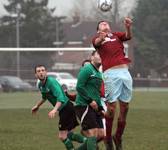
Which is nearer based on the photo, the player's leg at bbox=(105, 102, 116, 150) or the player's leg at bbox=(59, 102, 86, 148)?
the player's leg at bbox=(105, 102, 116, 150)

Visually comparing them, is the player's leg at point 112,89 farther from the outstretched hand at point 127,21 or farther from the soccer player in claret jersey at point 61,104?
the outstretched hand at point 127,21

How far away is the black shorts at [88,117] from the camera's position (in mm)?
11227

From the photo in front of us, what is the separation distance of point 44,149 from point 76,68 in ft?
167

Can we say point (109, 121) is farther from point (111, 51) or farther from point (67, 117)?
point (111, 51)

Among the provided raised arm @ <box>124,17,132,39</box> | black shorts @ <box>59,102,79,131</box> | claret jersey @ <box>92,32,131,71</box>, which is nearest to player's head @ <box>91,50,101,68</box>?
claret jersey @ <box>92,32,131,71</box>

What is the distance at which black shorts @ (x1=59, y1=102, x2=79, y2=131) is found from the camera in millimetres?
12164

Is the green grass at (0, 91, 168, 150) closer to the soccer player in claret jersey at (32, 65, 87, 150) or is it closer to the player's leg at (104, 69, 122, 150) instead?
the soccer player in claret jersey at (32, 65, 87, 150)

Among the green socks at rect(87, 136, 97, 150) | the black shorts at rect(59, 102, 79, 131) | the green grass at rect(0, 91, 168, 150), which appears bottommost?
the green grass at rect(0, 91, 168, 150)

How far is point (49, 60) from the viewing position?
5941 cm

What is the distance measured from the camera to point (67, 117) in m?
12.2

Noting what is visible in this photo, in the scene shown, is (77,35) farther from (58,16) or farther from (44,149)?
(44,149)

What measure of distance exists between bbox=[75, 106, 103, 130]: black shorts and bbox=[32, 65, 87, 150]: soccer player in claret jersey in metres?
0.29

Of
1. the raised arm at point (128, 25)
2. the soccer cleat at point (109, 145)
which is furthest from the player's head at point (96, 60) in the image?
the soccer cleat at point (109, 145)

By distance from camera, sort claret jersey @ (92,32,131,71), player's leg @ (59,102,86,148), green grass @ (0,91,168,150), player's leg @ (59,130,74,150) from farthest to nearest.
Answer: green grass @ (0,91,168,150) → player's leg @ (59,102,86,148) → player's leg @ (59,130,74,150) → claret jersey @ (92,32,131,71)
